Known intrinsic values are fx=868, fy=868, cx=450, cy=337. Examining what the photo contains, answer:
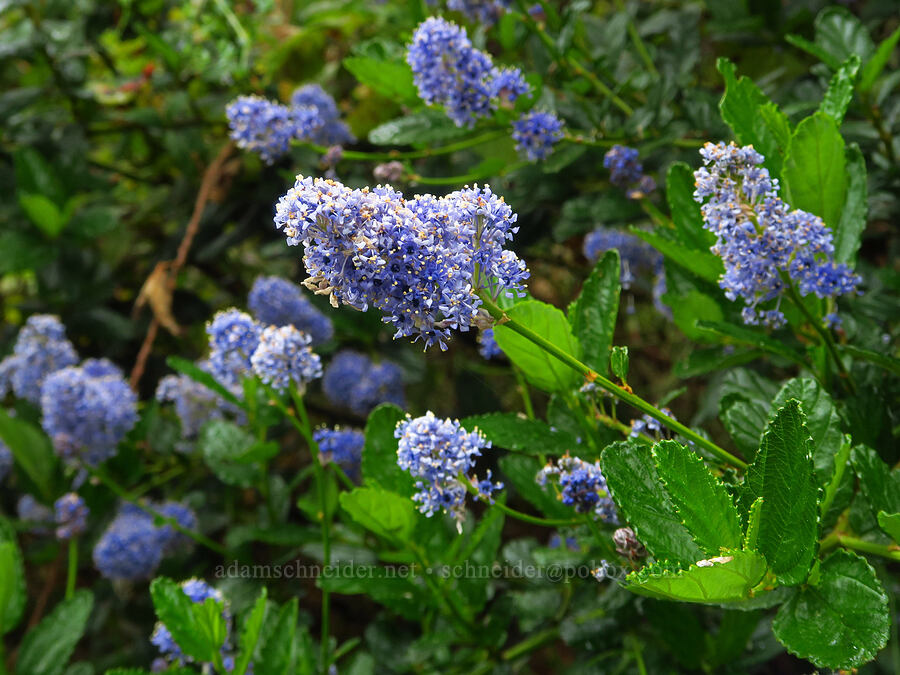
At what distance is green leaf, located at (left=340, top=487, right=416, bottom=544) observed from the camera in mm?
1521

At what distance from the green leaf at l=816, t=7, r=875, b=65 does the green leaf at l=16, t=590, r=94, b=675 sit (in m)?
2.12

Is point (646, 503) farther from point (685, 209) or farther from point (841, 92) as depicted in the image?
Answer: point (841, 92)

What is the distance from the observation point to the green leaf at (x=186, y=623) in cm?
163

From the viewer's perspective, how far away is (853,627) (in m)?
1.09

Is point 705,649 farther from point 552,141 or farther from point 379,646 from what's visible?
point 552,141

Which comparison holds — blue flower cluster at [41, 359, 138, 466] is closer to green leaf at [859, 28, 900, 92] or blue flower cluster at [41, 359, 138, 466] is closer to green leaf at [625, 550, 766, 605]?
green leaf at [625, 550, 766, 605]

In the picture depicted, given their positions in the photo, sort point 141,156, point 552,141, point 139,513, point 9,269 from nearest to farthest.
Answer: point 552,141, point 139,513, point 9,269, point 141,156

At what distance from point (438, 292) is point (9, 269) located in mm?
2203

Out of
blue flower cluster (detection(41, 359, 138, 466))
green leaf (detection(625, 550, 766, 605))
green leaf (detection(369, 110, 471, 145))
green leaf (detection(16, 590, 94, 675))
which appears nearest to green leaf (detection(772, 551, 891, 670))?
green leaf (detection(625, 550, 766, 605))

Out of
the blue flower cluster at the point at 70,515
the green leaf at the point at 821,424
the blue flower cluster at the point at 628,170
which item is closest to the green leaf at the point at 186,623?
the blue flower cluster at the point at 70,515

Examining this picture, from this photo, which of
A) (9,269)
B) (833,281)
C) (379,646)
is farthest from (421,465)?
(9,269)

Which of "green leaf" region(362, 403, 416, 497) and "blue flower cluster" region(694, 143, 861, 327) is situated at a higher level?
"blue flower cluster" region(694, 143, 861, 327)

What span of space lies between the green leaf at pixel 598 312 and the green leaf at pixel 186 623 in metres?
0.84

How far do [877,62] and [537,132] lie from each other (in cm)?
72
